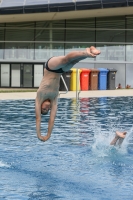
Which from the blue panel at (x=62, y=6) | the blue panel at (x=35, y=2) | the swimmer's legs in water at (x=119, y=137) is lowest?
the swimmer's legs in water at (x=119, y=137)

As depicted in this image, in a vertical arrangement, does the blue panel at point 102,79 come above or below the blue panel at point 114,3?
below

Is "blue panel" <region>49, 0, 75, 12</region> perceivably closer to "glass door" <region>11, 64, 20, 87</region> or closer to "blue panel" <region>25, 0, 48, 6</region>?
"blue panel" <region>25, 0, 48, 6</region>

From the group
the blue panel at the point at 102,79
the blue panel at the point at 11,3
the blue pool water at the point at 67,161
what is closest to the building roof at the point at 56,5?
the blue panel at the point at 11,3

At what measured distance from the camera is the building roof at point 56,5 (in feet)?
103

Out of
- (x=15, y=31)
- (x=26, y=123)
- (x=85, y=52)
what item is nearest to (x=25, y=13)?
(x=15, y=31)

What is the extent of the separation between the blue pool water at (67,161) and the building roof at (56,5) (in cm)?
1610

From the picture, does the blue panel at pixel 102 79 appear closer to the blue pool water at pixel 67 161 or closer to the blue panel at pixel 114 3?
the blue panel at pixel 114 3

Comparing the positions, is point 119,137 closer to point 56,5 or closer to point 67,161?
point 67,161

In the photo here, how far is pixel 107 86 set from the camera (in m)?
33.1

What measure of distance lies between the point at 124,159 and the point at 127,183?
6.26 feet

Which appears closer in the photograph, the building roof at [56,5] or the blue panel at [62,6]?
the building roof at [56,5]

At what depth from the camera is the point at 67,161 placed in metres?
9.23

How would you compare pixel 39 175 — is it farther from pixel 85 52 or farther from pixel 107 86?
pixel 107 86

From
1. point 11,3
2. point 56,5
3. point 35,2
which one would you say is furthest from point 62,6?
point 11,3
